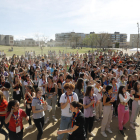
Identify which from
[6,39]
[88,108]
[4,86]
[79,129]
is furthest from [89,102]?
[6,39]

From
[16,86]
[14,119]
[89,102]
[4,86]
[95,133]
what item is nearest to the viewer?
[14,119]

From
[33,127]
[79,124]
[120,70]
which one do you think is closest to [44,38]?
[120,70]

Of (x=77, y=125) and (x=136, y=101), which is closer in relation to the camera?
(x=77, y=125)

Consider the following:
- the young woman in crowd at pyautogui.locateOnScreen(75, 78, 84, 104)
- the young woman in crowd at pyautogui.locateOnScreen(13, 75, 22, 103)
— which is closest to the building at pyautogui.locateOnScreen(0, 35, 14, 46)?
the young woman in crowd at pyautogui.locateOnScreen(13, 75, 22, 103)

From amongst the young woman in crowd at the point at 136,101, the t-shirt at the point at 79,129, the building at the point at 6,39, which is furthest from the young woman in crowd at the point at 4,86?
the building at the point at 6,39

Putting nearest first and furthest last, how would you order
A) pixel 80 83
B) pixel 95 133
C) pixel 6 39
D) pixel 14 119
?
pixel 14 119 → pixel 80 83 → pixel 95 133 → pixel 6 39

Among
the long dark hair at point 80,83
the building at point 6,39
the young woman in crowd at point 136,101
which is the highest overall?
the building at point 6,39

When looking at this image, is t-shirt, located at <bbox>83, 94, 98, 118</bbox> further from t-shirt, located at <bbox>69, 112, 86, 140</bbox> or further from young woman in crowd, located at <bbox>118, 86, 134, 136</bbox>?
t-shirt, located at <bbox>69, 112, 86, 140</bbox>

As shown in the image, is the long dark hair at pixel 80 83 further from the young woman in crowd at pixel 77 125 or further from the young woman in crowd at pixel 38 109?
the young woman in crowd at pixel 77 125

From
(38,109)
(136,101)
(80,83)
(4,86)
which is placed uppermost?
(80,83)

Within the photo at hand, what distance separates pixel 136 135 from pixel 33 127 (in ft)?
11.5

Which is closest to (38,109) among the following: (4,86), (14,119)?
(14,119)

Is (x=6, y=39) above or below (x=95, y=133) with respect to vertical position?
above

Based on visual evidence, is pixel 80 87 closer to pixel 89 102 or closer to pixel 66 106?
pixel 89 102
